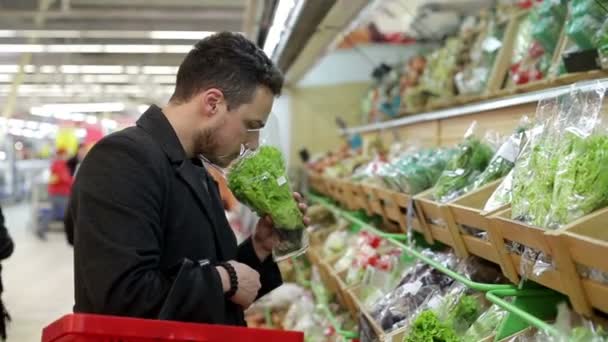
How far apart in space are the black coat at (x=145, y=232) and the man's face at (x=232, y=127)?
77 millimetres

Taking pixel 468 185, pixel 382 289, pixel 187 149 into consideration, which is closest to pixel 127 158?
pixel 187 149

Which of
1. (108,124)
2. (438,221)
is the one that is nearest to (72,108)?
(108,124)

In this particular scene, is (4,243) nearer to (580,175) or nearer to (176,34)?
(580,175)

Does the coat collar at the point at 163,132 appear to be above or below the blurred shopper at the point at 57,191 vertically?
above

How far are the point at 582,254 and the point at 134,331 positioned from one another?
0.88 metres

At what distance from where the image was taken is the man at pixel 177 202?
1.58 meters

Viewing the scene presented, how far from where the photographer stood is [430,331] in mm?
1724

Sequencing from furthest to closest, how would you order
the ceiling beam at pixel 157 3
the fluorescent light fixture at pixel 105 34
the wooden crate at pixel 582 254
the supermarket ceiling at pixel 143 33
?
1. the fluorescent light fixture at pixel 105 34
2. the ceiling beam at pixel 157 3
3. the supermarket ceiling at pixel 143 33
4. the wooden crate at pixel 582 254

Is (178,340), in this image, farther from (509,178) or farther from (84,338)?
(509,178)

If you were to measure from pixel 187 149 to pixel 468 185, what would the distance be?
3.16 ft

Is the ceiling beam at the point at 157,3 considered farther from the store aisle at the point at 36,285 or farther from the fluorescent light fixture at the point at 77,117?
the fluorescent light fixture at the point at 77,117

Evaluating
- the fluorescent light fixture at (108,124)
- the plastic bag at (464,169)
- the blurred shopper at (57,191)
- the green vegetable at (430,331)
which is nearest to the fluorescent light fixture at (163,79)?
the blurred shopper at (57,191)

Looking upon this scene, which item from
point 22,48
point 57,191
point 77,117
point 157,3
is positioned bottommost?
point 57,191

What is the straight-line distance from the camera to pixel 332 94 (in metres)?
8.12
